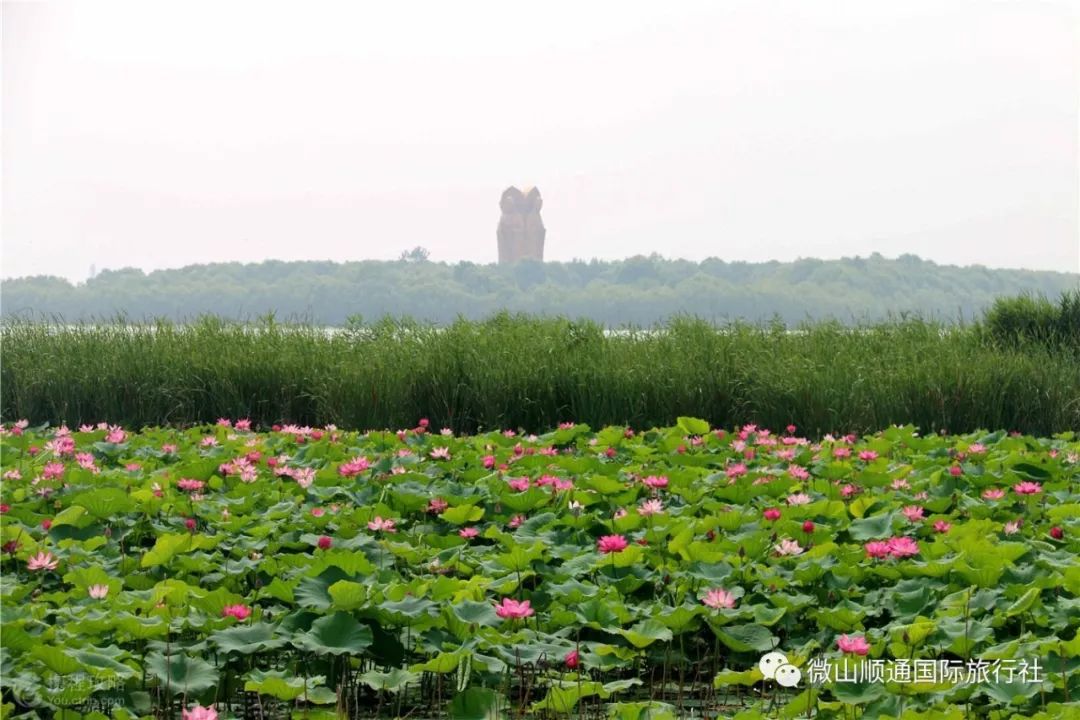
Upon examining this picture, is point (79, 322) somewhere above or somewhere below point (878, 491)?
above

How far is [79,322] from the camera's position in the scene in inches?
447

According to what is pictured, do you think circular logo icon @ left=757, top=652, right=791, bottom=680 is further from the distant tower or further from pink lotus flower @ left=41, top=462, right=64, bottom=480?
the distant tower

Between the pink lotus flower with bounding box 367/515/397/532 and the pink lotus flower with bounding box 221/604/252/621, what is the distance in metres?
0.81

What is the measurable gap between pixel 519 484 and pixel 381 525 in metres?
0.87

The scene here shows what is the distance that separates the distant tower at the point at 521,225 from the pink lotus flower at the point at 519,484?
2991 inches

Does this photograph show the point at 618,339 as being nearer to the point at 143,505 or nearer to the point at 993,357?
the point at 993,357

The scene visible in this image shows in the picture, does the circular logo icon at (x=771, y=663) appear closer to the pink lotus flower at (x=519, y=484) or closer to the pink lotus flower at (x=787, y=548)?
the pink lotus flower at (x=787, y=548)

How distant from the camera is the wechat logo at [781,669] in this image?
2.77m

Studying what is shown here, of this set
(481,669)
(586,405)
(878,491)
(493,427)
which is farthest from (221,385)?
(481,669)

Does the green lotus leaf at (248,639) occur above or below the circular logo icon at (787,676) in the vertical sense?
above

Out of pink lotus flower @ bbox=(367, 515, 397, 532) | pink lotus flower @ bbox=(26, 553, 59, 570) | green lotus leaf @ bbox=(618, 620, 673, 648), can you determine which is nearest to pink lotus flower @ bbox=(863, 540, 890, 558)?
green lotus leaf @ bbox=(618, 620, 673, 648)

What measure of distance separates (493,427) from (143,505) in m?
4.30

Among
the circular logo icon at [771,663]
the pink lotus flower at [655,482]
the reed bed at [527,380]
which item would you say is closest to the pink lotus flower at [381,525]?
the pink lotus flower at [655,482]

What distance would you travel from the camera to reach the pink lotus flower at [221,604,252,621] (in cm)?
287
